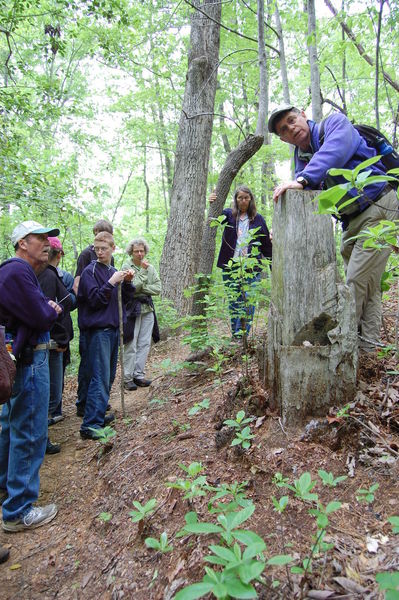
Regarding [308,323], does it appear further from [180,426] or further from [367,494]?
[180,426]

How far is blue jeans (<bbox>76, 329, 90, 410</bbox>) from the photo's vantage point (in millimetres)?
4691

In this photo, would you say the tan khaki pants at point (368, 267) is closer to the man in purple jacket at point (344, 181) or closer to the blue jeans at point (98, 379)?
the man in purple jacket at point (344, 181)

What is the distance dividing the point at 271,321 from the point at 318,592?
1.72m

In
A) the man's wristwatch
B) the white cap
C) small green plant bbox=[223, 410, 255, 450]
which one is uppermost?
the man's wristwatch

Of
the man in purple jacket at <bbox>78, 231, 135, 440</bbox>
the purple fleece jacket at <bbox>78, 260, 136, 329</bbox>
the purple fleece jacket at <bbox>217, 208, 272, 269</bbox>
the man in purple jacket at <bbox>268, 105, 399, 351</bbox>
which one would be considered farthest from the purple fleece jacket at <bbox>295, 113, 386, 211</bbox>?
the purple fleece jacket at <bbox>78, 260, 136, 329</bbox>

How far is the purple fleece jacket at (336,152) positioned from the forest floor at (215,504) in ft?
4.95

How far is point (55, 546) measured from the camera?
9.09 feet

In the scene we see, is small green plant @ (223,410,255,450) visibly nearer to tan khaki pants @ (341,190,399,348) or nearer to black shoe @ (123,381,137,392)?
tan khaki pants @ (341,190,399,348)

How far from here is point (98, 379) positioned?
4332mm

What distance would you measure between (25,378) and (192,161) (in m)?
5.43

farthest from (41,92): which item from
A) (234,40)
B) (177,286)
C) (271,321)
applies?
(271,321)

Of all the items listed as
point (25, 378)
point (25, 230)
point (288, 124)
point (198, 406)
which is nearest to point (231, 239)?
point (288, 124)

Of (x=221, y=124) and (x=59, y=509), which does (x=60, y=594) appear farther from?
(x=221, y=124)

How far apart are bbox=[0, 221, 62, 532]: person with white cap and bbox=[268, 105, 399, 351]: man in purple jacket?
80.0 inches
